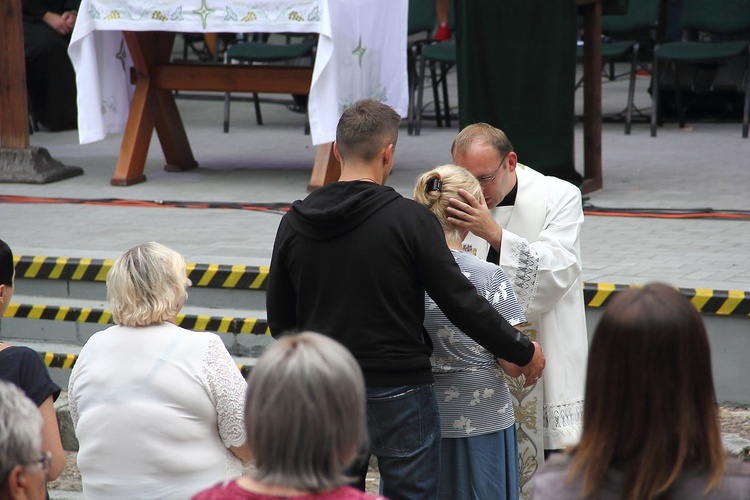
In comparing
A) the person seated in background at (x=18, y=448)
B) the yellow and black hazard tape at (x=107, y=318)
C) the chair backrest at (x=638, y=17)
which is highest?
the chair backrest at (x=638, y=17)

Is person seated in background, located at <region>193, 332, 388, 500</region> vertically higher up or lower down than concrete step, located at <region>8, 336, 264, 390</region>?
higher up

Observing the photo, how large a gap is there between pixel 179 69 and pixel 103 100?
1.82ft

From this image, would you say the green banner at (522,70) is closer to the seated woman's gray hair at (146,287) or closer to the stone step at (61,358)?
the stone step at (61,358)

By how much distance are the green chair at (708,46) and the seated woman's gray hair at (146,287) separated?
23.4 feet

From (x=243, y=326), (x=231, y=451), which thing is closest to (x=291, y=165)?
(x=243, y=326)

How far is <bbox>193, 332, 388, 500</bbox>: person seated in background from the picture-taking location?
190cm

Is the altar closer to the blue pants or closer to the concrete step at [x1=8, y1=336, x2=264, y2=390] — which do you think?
the concrete step at [x1=8, y1=336, x2=264, y2=390]

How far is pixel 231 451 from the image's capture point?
3.03 meters

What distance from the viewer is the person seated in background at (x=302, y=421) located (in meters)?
1.90

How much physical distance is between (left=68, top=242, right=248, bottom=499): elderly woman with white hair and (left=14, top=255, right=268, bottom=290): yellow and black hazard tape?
8.31ft

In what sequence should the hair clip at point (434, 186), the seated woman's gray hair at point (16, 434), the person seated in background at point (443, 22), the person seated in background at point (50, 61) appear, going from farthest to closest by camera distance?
the person seated in background at point (443, 22) → the person seated in background at point (50, 61) → the hair clip at point (434, 186) → the seated woman's gray hair at point (16, 434)

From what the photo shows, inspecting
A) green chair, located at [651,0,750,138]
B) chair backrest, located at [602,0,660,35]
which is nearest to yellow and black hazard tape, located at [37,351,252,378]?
green chair, located at [651,0,750,138]

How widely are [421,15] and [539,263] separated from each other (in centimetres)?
658

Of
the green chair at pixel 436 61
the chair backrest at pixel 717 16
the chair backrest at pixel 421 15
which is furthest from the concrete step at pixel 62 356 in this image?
the chair backrest at pixel 717 16
